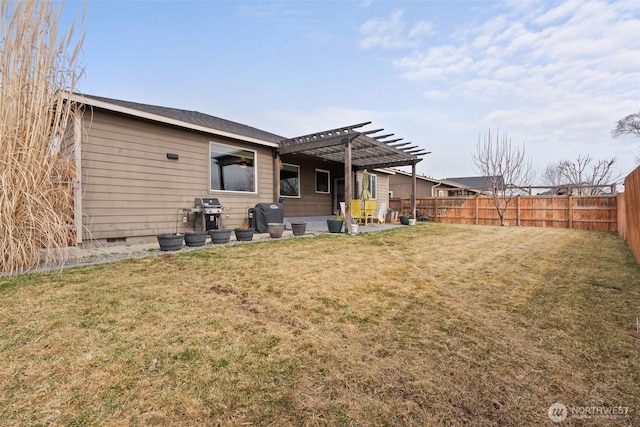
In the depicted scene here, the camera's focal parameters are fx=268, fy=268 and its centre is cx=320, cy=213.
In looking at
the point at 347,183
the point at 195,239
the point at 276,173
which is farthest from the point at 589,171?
the point at 195,239

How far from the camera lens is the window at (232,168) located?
673 cm

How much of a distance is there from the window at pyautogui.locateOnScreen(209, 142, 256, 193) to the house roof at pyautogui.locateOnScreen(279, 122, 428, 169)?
3.63ft

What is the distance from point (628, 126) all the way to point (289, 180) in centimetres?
2264

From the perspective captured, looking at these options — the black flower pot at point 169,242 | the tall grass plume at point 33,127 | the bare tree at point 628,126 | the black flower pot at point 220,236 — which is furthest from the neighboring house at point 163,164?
the bare tree at point 628,126

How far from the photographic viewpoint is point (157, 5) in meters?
6.71

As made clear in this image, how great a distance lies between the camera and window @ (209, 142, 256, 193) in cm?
673

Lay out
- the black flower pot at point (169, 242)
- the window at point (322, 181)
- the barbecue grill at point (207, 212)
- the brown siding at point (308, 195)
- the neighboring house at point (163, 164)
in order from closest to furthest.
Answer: the black flower pot at point (169, 242) → the neighboring house at point (163, 164) → the barbecue grill at point (207, 212) → the brown siding at point (308, 195) → the window at point (322, 181)

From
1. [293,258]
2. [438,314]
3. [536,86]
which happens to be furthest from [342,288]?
[536,86]

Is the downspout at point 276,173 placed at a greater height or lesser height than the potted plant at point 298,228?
greater

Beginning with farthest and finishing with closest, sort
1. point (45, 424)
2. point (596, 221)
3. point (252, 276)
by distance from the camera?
point (596, 221)
point (252, 276)
point (45, 424)

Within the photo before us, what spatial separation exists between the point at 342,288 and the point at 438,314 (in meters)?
0.97

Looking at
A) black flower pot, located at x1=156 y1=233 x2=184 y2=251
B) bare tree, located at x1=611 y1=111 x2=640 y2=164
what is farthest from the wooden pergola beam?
bare tree, located at x1=611 y1=111 x2=640 y2=164

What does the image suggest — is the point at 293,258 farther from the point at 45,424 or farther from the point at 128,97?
the point at 128,97

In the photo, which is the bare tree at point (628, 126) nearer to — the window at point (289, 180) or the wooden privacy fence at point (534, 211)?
the wooden privacy fence at point (534, 211)
